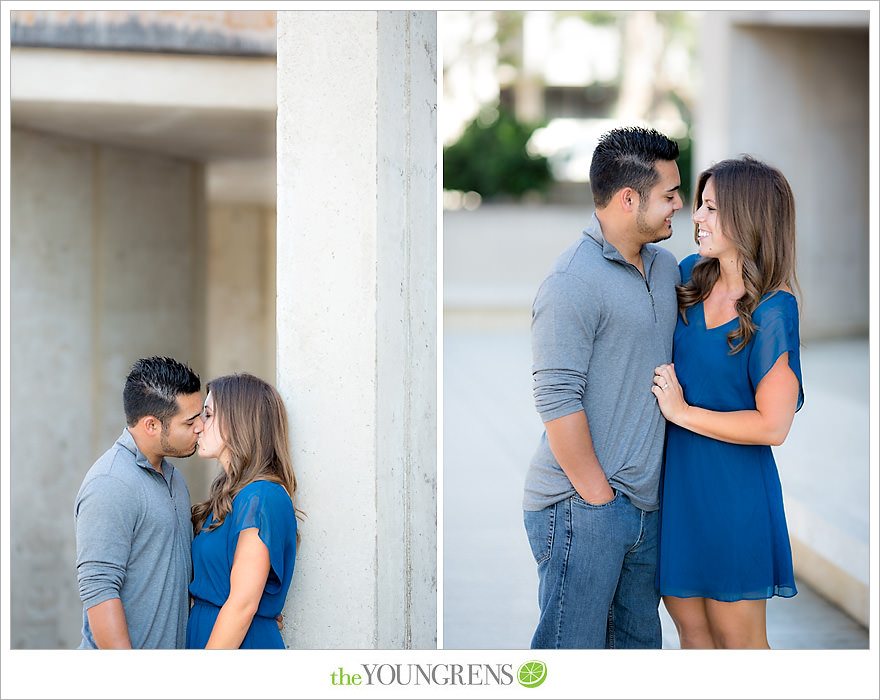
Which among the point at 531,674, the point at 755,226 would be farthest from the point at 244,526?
the point at 755,226

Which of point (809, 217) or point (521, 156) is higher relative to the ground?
point (521, 156)

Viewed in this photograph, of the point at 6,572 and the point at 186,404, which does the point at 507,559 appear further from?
the point at 6,572

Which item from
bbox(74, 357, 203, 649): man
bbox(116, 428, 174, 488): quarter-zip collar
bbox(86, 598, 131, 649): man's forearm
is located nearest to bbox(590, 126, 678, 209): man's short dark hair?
bbox(74, 357, 203, 649): man

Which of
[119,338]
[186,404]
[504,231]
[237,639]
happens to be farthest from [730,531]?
[504,231]

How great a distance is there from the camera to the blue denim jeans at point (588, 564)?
112 inches

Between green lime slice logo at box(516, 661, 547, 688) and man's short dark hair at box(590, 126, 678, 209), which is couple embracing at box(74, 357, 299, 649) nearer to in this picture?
green lime slice logo at box(516, 661, 547, 688)

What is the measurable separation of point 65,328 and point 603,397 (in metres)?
6.26

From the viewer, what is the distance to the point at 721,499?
2844mm

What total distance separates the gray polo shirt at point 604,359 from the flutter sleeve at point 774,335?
10.4 inches

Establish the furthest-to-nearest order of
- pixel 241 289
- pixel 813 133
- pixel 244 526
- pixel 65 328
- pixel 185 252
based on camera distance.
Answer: pixel 241 289 → pixel 813 133 → pixel 185 252 → pixel 65 328 → pixel 244 526

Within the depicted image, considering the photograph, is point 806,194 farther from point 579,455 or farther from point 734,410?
point 579,455

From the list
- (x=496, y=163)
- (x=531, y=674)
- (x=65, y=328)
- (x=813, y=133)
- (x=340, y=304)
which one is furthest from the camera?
(x=496, y=163)

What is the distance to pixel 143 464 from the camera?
289 centimetres

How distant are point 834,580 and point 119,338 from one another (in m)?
6.07
